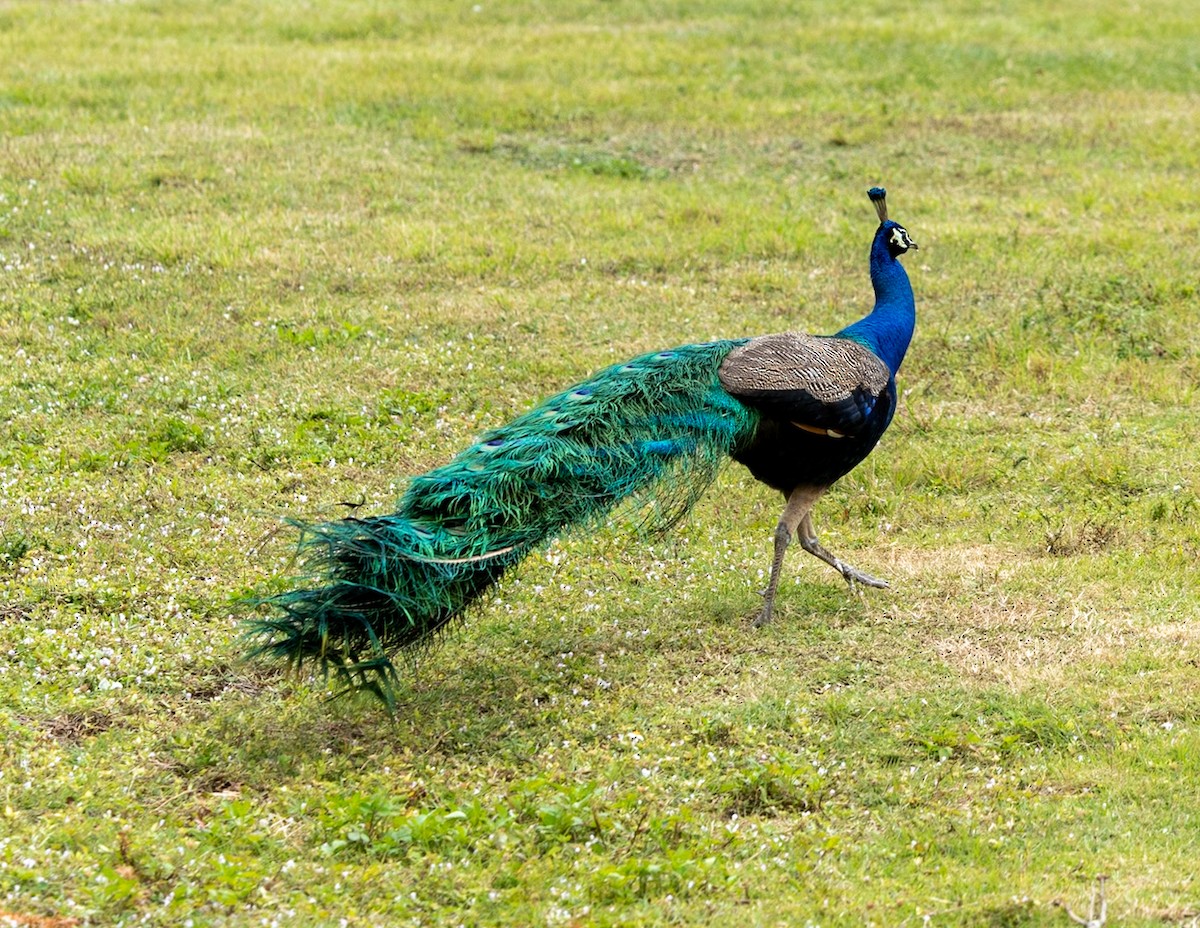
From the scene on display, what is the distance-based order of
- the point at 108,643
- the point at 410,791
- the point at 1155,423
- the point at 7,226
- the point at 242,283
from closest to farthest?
the point at 410,791, the point at 108,643, the point at 1155,423, the point at 242,283, the point at 7,226

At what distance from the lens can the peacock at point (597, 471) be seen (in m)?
6.18

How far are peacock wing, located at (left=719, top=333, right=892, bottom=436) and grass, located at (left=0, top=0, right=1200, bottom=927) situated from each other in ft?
3.55

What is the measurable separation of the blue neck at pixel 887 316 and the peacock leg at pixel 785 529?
86 centimetres

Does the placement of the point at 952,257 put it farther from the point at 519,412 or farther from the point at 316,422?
the point at 316,422

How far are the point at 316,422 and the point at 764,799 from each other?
5080 millimetres

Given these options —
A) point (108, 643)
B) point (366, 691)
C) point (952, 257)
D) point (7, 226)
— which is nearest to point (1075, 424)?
point (952, 257)

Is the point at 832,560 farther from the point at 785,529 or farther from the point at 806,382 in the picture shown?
the point at 806,382

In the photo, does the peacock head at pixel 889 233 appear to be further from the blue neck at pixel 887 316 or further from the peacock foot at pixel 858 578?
the peacock foot at pixel 858 578

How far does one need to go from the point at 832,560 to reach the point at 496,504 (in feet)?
7.66

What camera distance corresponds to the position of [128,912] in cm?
505

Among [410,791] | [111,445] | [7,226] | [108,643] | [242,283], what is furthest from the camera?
[7,226]

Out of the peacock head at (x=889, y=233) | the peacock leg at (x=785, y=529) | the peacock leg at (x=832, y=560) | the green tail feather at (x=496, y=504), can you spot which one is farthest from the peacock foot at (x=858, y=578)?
the peacock head at (x=889, y=233)

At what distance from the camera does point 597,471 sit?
6.97m

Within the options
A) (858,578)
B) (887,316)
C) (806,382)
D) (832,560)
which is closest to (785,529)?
(832,560)
